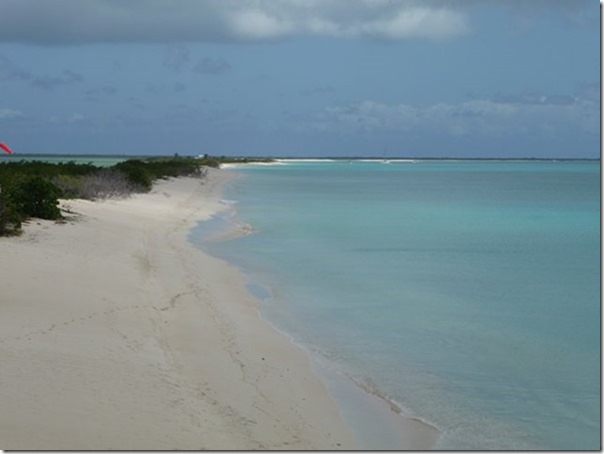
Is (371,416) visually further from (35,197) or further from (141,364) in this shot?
(35,197)

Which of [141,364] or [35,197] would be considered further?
[35,197]

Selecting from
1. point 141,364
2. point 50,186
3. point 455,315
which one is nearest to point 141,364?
point 141,364

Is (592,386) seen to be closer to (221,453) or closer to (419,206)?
(221,453)

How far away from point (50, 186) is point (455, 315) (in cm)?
1009

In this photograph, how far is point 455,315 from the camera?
39.6 feet

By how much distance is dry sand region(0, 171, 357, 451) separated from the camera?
6.02 m

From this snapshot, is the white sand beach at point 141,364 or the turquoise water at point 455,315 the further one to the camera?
the turquoise water at point 455,315

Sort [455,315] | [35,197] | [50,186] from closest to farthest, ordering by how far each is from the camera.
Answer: [455,315] → [35,197] → [50,186]

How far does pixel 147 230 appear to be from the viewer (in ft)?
66.2

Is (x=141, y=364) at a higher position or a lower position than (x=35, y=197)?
lower

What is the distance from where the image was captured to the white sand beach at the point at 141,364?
6.02m

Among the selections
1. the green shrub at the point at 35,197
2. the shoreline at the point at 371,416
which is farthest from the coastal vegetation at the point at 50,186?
A: the shoreline at the point at 371,416

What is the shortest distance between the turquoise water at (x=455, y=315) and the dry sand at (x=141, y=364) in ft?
2.84

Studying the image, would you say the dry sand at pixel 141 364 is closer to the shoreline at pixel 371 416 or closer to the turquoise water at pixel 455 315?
the shoreline at pixel 371 416
